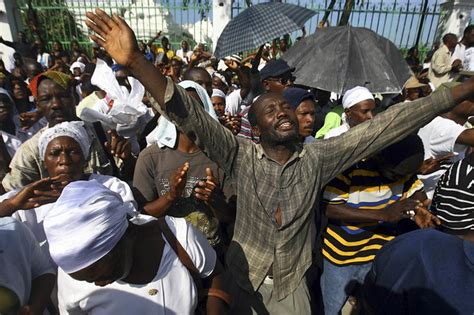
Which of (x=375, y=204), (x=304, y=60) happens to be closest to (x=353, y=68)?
(x=304, y=60)

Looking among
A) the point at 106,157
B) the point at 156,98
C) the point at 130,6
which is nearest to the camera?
the point at 156,98

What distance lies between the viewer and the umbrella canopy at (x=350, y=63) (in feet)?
11.4

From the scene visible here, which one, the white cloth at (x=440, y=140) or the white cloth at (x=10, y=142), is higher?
the white cloth at (x=440, y=140)

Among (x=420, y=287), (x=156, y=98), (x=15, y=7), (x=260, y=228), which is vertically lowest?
(x=260, y=228)

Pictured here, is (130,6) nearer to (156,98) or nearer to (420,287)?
(156,98)

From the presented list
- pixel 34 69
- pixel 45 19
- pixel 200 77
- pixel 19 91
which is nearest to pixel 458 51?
pixel 200 77

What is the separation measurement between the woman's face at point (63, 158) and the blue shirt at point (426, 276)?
6.04 feet

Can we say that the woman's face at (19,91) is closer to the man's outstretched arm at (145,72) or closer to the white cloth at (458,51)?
the man's outstretched arm at (145,72)

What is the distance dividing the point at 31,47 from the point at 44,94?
977 cm

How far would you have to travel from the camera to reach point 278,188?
183cm

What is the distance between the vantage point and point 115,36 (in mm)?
1422

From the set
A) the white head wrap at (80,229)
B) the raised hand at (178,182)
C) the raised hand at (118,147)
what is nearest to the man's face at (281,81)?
the raised hand at (118,147)

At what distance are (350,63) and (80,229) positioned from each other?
10.8ft

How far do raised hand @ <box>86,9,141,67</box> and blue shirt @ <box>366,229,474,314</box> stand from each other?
1.47m
